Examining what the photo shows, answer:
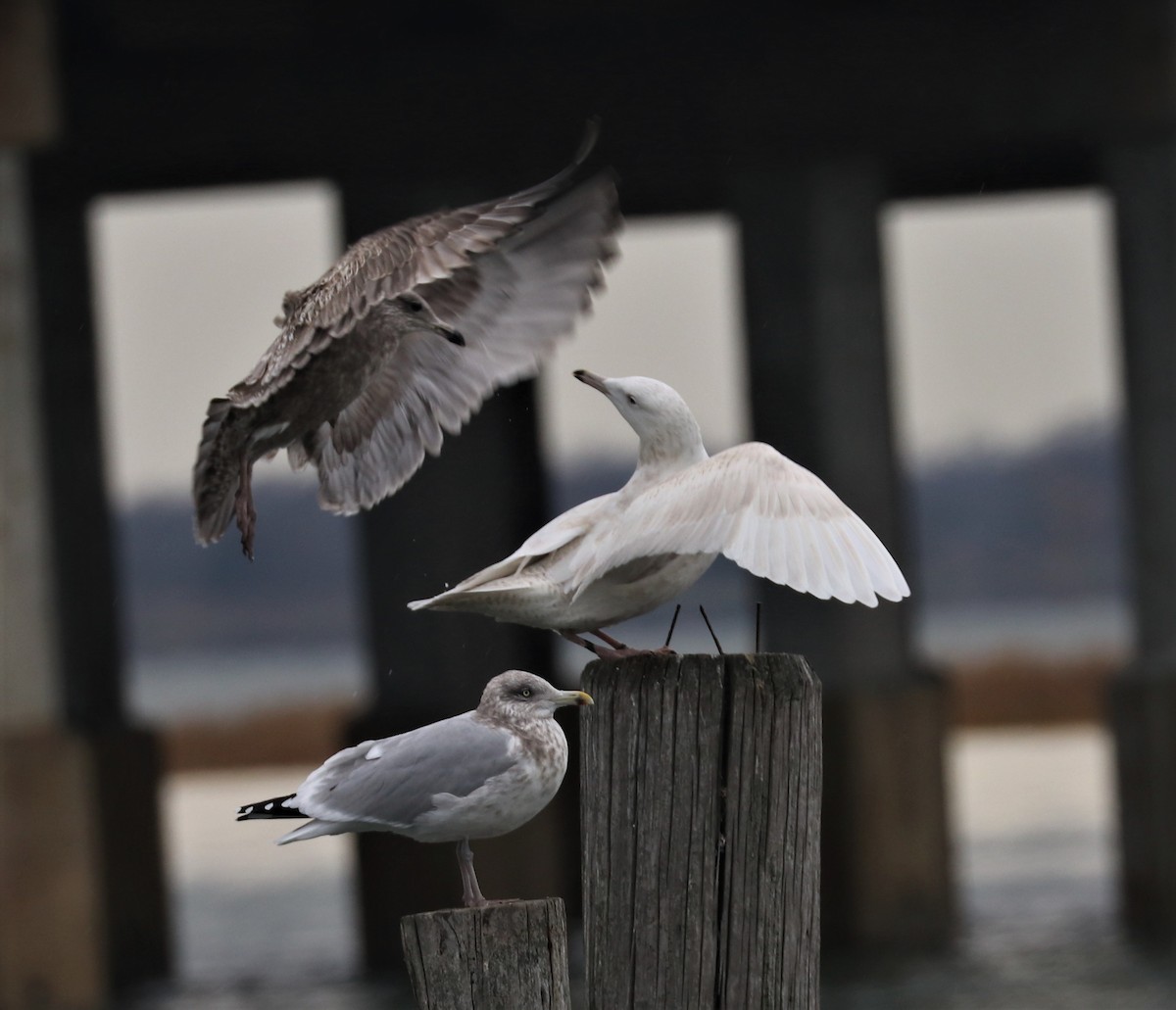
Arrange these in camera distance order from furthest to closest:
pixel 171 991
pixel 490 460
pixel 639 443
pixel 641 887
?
pixel 171 991 < pixel 490 460 < pixel 639 443 < pixel 641 887

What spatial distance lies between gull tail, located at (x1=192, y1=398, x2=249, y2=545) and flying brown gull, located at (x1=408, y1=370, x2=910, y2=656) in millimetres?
955

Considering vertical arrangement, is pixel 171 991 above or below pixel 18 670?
below

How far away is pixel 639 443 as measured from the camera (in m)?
4.08

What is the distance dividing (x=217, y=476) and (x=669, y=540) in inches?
58.0

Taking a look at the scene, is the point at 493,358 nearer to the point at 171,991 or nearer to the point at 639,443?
the point at 639,443

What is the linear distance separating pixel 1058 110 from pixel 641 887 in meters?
9.67

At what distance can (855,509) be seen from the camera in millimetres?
12648

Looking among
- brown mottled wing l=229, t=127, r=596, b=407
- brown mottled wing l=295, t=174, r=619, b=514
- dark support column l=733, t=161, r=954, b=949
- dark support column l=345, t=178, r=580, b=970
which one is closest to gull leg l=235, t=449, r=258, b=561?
brown mottled wing l=229, t=127, r=596, b=407

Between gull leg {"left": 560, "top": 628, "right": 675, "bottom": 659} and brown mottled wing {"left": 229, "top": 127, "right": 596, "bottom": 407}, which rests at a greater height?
brown mottled wing {"left": 229, "top": 127, "right": 596, "bottom": 407}

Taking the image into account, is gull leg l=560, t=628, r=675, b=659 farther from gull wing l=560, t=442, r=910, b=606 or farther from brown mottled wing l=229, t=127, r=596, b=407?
brown mottled wing l=229, t=127, r=596, b=407

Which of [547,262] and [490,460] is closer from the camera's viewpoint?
[547,262]

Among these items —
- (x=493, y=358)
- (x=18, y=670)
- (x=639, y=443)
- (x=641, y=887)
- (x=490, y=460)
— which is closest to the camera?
(x=641, y=887)

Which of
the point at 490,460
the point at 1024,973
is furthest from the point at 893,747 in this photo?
the point at 490,460

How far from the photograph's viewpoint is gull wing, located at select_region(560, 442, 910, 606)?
362cm
